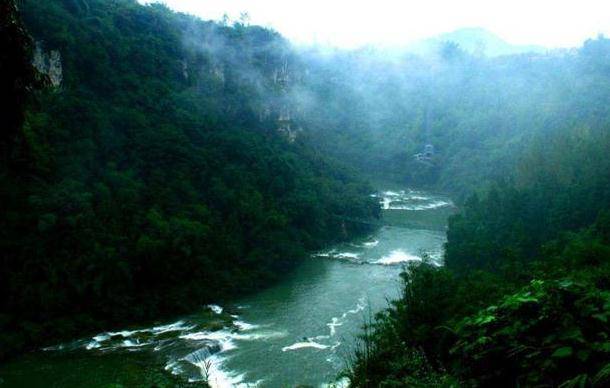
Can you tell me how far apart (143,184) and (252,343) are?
15858 millimetres

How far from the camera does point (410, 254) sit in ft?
127

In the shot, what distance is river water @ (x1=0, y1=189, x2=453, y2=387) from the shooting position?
20.3 m

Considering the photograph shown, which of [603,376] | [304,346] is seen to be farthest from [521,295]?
[304,346]

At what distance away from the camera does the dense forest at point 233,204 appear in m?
3.95

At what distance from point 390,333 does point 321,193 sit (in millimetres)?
41071

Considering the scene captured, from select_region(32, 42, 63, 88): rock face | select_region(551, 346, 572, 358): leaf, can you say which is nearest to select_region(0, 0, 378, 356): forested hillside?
select_region(32, 42, 63, 88): rock face

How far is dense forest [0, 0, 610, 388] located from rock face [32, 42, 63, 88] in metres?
0.13

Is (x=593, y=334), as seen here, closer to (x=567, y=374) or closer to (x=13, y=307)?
(x=567, y=374)

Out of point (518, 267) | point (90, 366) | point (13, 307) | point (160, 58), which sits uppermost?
point (160, 58)

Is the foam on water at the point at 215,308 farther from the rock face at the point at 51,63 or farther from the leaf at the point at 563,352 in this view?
the leaf at the point at 563,352

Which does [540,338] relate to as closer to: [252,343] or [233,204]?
[252,343]

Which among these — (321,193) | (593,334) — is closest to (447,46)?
(321,193)

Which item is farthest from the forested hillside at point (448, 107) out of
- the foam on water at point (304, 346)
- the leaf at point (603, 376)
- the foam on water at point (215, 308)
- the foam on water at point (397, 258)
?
the leaf at point (603, 376)

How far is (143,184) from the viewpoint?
114 feet
